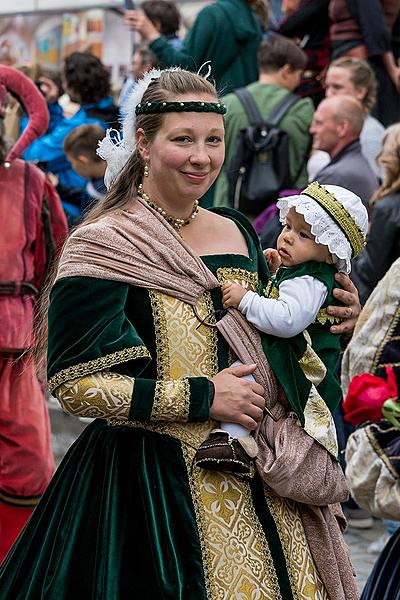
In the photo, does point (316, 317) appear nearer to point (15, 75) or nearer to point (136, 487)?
point (136, 487)

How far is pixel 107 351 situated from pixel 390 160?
2.96m

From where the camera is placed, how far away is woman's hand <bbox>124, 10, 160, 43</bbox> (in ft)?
25.7

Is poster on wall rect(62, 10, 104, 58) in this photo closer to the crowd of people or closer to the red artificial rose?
the red artificial rose

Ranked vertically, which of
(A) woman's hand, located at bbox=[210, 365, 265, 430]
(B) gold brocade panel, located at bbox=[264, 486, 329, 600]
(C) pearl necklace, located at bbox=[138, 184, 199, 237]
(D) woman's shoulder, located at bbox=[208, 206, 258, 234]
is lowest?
(B) gold brocade panel, located at bbox=[264, 486, 329, 600]

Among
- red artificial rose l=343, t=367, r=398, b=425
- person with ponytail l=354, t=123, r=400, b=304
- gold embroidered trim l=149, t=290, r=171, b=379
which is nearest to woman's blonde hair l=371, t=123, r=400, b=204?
person with ponytail l=354, t=123, r=400, b=304

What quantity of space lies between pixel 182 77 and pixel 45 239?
2062mm

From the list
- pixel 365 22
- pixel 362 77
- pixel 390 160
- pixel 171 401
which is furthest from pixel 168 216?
pixel 365 22

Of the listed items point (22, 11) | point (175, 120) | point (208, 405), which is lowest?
point (208, 405)

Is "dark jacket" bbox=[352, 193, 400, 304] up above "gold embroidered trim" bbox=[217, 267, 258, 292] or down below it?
below

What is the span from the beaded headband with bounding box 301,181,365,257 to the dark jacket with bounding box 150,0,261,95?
14.3 feet

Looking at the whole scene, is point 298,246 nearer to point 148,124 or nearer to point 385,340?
point 148,124

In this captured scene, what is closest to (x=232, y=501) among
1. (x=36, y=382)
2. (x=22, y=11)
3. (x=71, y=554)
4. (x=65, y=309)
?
(x=71, y=554)

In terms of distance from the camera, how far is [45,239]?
5371 mm

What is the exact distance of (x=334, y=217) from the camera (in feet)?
11.0
